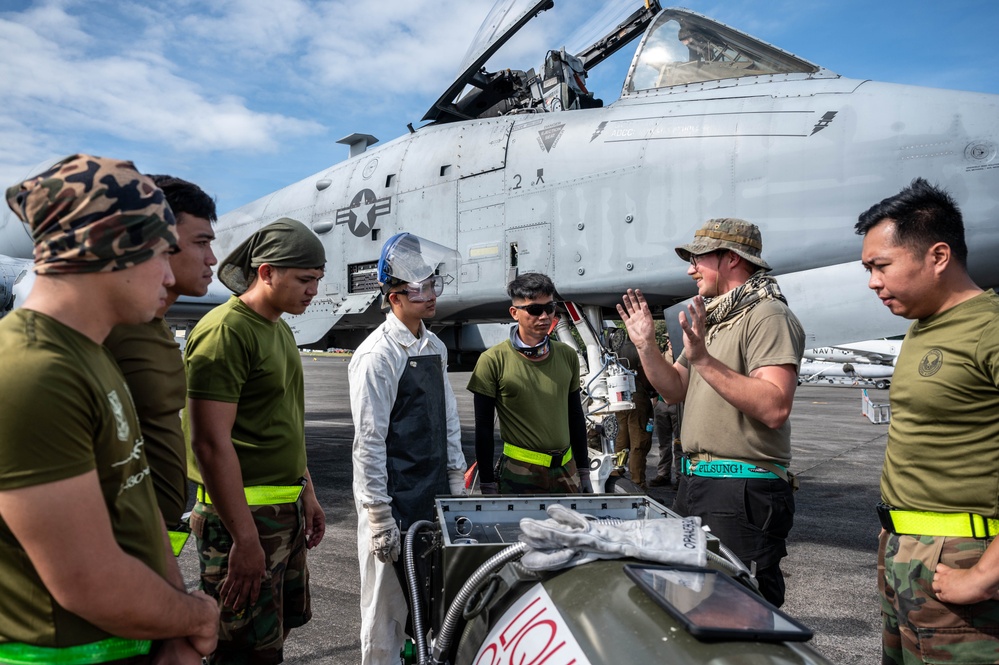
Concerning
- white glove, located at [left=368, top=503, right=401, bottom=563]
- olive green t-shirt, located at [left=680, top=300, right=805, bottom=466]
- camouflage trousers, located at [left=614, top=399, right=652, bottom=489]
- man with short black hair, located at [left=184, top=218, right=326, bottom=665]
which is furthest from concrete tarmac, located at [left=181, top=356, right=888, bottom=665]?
olive green t-shirt, located at [left=680, top=300, right=805, bottom=466]

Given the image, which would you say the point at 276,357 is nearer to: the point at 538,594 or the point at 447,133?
the point at 538,594

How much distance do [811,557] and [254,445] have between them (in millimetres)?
4711

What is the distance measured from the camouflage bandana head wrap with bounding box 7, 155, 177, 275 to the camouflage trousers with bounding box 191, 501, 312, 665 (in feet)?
4.87

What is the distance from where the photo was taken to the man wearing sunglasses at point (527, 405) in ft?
12.0

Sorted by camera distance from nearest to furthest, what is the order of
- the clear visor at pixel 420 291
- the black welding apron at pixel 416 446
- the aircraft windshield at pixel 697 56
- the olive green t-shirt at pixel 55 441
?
the olive green t-shirt at pixel 55 441 → the black welding apron at pixel 416 446 → the clear visor at pixel 420 291 → the aircraft windshield at pixel 697 56

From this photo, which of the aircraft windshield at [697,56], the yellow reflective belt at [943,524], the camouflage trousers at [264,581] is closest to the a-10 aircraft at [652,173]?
the aircraft windshield at [697,56]

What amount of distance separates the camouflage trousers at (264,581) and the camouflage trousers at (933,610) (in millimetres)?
2190

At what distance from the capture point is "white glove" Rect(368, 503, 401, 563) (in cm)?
278

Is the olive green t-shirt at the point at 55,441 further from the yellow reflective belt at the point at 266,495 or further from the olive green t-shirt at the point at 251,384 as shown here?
the yellow reflective belt at the point at 266,495

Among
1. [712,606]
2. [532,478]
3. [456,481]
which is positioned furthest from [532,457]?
[712,606]

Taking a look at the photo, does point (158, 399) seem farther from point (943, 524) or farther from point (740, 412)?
point (943, 524)

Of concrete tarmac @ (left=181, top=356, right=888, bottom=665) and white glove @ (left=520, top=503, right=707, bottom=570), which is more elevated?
white glove @ (left=520, top=503, right=707, bottom=570)

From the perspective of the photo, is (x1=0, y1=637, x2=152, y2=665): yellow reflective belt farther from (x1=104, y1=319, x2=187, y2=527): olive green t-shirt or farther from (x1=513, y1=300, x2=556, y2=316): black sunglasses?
(x1=513, y1=300, x2=556, y2=316): black sunglasses

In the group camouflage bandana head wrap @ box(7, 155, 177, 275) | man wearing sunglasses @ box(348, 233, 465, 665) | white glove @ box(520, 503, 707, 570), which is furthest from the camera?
man wearing sunglasses @ box(348, 233, 465, 665)
